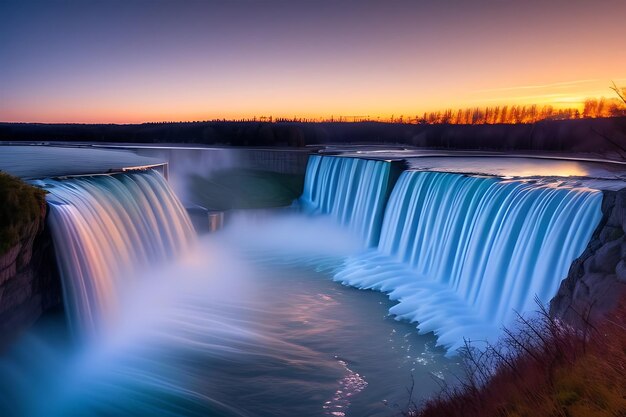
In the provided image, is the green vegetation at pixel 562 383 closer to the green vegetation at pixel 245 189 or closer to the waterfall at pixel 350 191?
the waterfall at pixel 350 191

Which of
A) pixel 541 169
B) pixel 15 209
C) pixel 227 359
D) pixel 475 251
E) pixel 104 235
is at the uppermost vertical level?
pixel 15 209

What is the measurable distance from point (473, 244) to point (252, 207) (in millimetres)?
19328

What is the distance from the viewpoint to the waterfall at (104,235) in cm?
924

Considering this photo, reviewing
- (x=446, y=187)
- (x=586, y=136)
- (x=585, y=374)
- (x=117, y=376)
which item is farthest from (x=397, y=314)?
(x=586, y=136)

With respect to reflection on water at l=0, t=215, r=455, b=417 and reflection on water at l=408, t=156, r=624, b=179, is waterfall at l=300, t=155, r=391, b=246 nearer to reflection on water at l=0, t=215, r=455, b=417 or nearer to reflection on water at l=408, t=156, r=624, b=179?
reflection on water at l=408, t=156, r=624, b=179

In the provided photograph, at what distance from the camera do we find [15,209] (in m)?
7.95

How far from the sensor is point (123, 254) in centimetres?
1267

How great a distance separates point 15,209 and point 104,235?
383cm

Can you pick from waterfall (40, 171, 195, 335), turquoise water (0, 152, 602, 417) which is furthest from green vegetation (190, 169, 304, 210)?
waterfall (40, 171, 195, 335)

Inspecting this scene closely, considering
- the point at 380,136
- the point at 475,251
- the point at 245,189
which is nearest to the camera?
the point at 475,251

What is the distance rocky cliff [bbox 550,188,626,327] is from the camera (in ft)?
23.7

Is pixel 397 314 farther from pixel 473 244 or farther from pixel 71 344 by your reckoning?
pixel 71 344

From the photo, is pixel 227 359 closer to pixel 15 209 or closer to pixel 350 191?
pixel 15 209

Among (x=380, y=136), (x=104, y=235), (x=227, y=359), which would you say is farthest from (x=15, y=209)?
(x=380, y=136)
